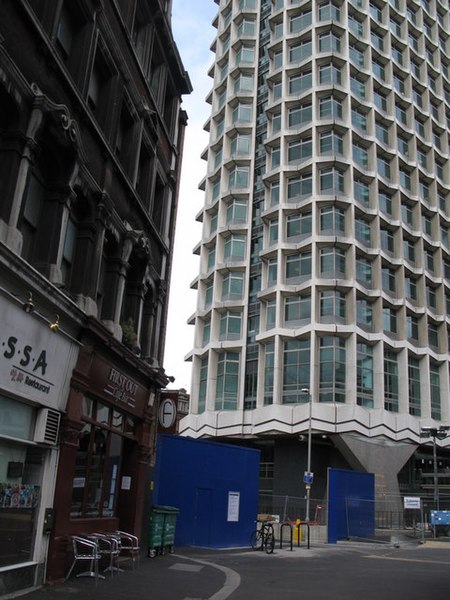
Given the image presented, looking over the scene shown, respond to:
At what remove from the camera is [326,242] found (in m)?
47.5

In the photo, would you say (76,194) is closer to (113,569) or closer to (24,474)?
(24,474)

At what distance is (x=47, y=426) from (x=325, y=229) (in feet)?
132

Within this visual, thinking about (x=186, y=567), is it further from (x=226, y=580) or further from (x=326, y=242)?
(x=326, y=242)

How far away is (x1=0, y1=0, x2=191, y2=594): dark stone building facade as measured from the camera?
9.88 metres

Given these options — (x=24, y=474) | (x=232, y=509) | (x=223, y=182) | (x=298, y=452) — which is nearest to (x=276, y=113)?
(x=223, y=182)

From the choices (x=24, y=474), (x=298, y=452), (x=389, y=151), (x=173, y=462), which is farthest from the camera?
(x=389, y=151)

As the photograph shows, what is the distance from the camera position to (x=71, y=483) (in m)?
11.6

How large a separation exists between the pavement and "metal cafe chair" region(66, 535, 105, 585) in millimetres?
178

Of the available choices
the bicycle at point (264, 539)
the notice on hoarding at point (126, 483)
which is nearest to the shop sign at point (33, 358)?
the notice on hoarding at point (126, 483)

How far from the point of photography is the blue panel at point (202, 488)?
19578 mm

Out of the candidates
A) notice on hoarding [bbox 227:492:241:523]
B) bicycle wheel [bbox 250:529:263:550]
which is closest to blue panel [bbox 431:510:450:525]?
bicycle wheel [bbox 250:529:263:550]

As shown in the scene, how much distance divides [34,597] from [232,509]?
12.8m

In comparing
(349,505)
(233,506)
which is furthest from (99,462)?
(349,505)

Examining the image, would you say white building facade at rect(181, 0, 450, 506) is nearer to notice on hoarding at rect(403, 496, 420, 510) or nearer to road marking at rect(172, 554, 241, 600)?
notice on hoarding at rect(403, 496, 420, 510)
